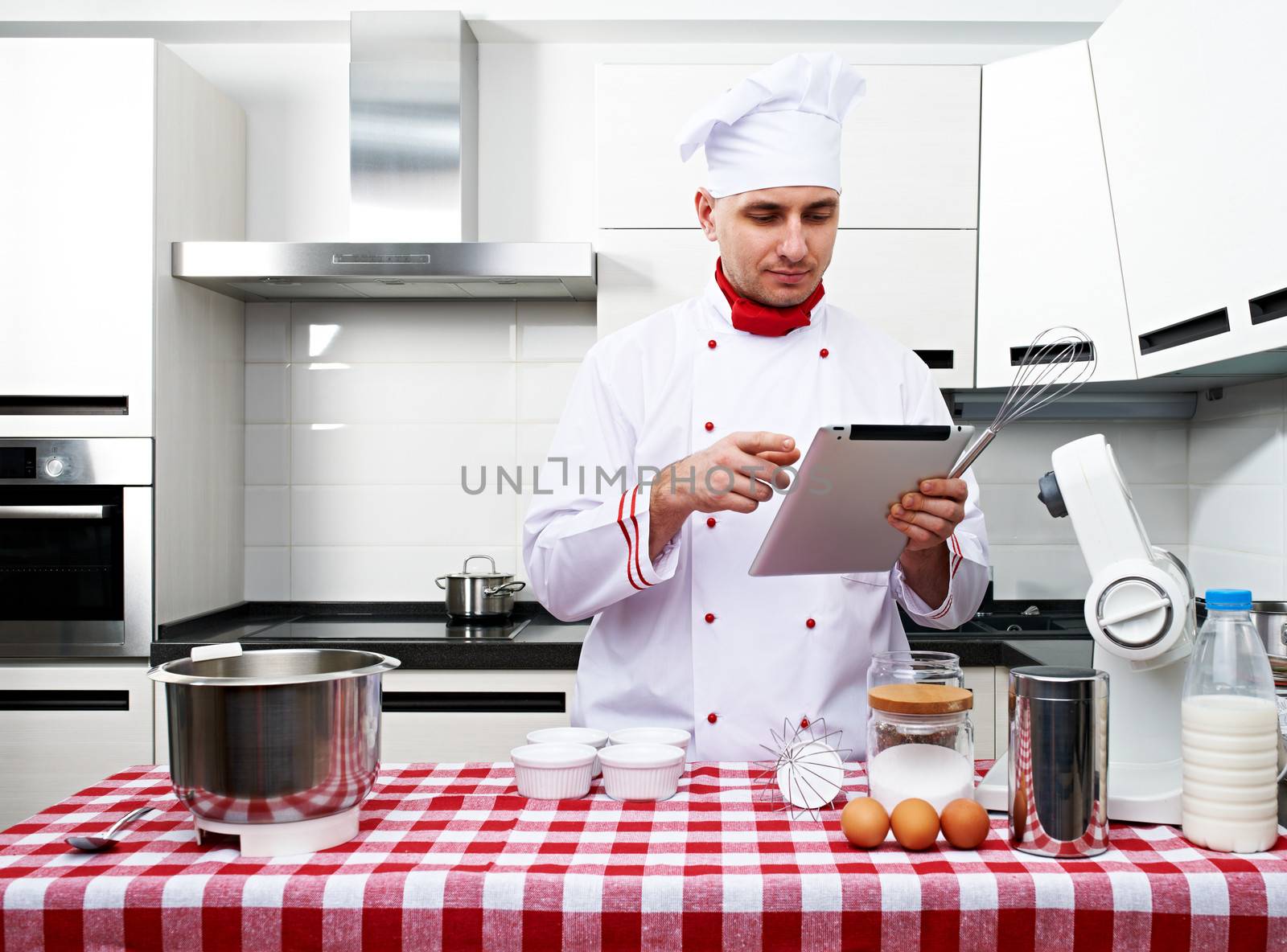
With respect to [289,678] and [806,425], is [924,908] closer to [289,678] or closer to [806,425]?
[289,678]

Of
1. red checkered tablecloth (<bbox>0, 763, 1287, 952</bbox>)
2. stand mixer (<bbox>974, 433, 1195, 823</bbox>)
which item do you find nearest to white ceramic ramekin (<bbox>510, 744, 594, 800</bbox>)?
red checkered tablecloth (<bbox>0, 763, 1287, 952</bbox>)

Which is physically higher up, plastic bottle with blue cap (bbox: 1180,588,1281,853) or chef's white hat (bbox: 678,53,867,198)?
chef's white hat (bbox: 678,53,867,198)

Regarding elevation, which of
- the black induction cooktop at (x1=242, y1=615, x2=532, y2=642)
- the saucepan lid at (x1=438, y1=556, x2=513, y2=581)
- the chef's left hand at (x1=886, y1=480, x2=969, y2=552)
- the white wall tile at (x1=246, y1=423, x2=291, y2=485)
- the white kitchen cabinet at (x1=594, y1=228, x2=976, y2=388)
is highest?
the white kitchen cabinet at (x1=594, y1=228, x2=976, y2=388)

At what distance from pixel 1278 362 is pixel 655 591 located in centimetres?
136

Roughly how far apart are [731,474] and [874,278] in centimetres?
137

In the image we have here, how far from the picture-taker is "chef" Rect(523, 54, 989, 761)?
1445 millimetres

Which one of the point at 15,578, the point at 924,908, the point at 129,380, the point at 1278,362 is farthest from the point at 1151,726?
the point at 15,578

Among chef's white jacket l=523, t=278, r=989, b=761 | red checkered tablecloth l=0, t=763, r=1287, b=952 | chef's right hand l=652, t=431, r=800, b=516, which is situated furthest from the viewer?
chef's white jacket l=523, t=278, r=989, b=761

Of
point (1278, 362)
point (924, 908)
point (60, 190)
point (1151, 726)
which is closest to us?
point (924, 908)

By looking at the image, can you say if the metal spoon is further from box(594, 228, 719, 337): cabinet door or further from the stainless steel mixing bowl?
box(594, 228, 719, 337): cabinet door

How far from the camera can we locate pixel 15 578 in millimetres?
2393

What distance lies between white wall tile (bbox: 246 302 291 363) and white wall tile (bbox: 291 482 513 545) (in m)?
0.37

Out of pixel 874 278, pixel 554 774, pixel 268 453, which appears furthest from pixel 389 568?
pixel 554 774

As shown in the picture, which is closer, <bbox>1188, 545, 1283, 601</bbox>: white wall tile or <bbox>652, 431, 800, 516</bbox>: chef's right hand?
<bbox>652, 431, 800, 516</bbox>: chef's right hand
